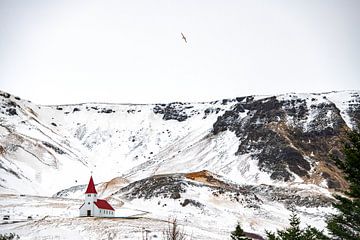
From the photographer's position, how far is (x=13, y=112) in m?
144

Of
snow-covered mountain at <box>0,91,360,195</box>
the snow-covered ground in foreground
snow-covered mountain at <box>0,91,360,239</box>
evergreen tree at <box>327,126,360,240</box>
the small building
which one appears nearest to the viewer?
evergreen tree at <box>327,126,360,240</box>

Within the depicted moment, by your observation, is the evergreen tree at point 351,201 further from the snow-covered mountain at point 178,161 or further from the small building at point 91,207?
the small building at point 91,207

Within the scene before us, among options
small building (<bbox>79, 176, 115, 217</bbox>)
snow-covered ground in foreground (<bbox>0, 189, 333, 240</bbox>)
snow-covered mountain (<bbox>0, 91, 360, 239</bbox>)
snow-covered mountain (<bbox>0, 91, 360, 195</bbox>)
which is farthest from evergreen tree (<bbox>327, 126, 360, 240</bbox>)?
snow-covered mountain (<bbox>0, 91, 360, 195</bbox>)

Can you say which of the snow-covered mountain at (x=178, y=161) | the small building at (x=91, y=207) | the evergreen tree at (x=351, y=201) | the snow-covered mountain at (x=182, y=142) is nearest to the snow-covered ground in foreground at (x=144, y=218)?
the snow-covered mountain at (x=178, y=161)

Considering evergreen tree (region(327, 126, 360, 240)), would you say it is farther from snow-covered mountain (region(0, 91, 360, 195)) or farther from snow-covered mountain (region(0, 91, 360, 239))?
snow-covered mountain (region(0, 91, 360, 195))

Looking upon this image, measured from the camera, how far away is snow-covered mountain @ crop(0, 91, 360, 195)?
344 feet

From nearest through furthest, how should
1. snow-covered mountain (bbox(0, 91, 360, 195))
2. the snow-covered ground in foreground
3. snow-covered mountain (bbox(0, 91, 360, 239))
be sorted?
the snow-covered ground in foreground
snow-covered mountain (bbox(0, 91, 360, 239))
snow-covered mountain (bbox(0, 91, 360, 195))

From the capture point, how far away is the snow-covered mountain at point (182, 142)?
10481cm

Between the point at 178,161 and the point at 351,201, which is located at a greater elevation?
the point at 351,201

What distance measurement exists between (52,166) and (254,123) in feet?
178

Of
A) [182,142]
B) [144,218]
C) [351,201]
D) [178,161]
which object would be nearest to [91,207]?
[144,218]

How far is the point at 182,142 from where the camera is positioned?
5605 inches

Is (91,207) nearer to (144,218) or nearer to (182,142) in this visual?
(144,218)

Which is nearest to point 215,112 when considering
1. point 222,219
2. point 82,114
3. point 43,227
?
point 82,114
